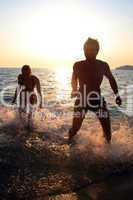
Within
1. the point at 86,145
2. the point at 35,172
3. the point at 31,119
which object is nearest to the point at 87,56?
the point at 86,145

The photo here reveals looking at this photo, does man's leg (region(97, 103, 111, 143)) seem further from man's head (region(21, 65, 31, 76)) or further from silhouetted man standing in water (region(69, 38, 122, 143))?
man's head (region(21, 65, 31, 76))

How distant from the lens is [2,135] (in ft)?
36.1

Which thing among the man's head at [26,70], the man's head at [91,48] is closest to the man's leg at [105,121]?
the man's head at [91,48]

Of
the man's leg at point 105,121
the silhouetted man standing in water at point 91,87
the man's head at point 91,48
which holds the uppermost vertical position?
the man's head at point 91,48

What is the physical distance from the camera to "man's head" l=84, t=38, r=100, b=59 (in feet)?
28.6

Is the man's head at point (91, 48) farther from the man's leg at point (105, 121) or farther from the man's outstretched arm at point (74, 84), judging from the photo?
the man's leg at point (105, 121)

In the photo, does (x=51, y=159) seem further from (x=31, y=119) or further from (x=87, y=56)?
(x=31, y=119)

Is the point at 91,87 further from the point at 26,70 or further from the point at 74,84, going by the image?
the point at 26,70

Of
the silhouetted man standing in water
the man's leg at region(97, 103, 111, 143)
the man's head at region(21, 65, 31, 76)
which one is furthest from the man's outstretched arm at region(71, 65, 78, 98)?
the man's head at region(21, 65, 31, 76)

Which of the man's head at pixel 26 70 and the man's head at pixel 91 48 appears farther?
the man's head at pixel 26 70

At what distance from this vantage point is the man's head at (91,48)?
8.73 m

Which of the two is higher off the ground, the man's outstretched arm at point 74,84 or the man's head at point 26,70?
the man's head at point 26,70

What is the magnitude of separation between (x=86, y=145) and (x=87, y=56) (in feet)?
6.23

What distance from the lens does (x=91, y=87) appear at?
8.95 meters
